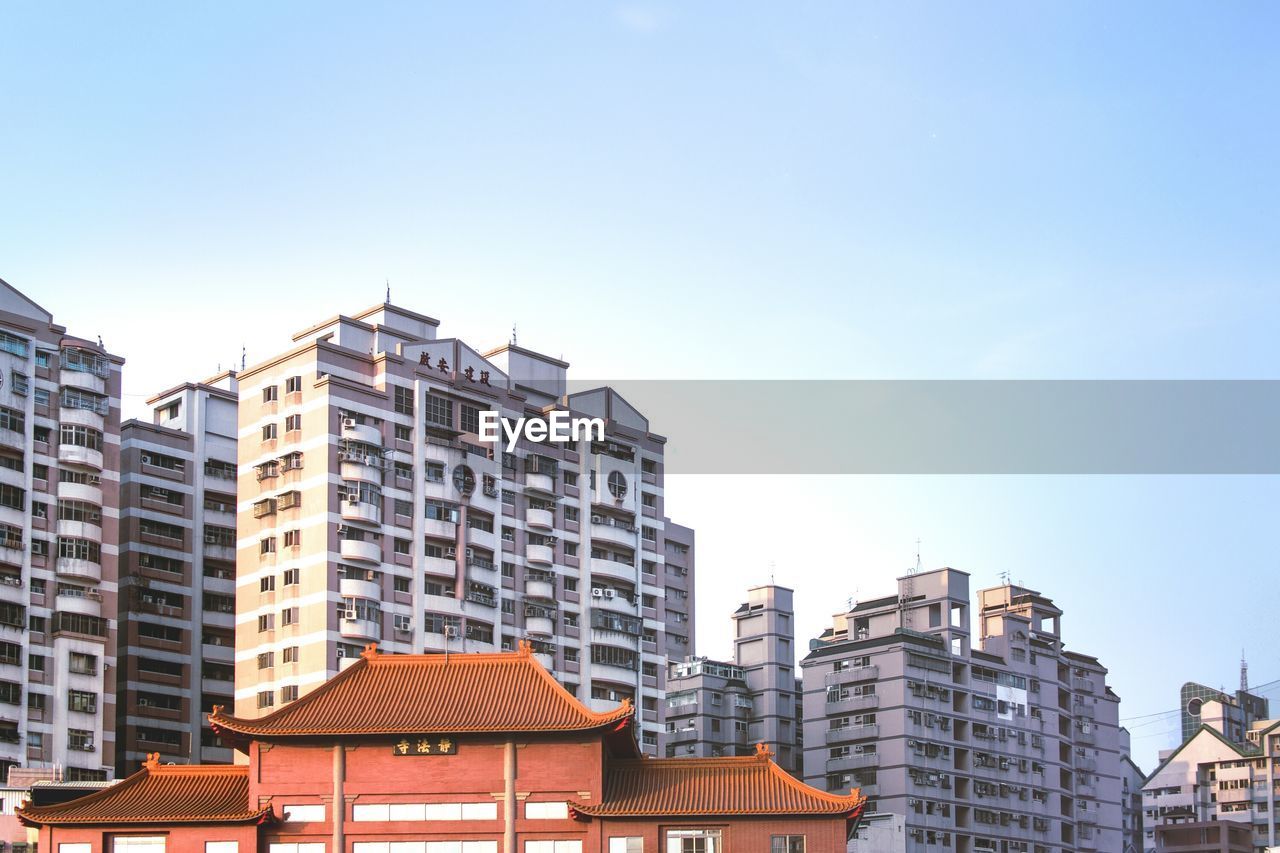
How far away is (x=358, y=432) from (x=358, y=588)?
705 cm

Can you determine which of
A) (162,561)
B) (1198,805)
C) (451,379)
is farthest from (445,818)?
(1198,805)

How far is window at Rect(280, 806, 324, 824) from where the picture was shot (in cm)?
5900

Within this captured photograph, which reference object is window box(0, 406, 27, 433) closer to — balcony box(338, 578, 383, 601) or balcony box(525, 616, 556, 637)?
balcony box(338, 578, 383, 601)

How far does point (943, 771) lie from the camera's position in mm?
101250

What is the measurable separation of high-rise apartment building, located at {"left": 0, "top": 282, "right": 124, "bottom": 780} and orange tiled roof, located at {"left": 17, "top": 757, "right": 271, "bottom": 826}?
21.3 m

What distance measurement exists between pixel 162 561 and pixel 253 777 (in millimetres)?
38089

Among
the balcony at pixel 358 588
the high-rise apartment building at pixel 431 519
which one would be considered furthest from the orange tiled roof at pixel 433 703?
the balcony at pixel 358 588

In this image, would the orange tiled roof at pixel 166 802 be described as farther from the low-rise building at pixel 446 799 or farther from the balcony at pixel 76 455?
the balcony at pixel 76 455

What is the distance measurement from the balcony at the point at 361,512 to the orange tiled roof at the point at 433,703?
21276 millimetres

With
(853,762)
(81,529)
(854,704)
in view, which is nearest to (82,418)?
(81,529)

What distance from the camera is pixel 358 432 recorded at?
3356 inches

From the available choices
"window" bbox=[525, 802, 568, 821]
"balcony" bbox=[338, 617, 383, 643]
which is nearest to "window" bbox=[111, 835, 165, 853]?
"window" bbox=[525, 802, 568, 821]

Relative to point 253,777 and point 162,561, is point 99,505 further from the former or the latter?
point 253,777
